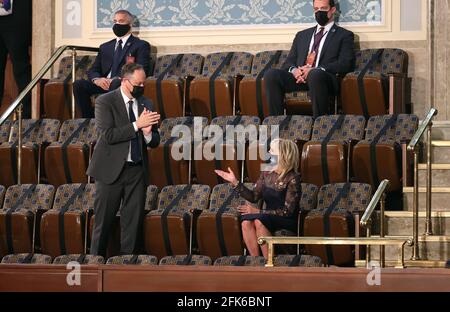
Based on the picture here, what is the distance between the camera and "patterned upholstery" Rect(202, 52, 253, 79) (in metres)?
7.27

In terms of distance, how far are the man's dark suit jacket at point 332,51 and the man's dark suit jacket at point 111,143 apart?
1.25 meters

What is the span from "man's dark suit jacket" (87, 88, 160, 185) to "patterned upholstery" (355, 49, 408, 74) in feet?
5.02

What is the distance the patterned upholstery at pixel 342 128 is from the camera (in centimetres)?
632

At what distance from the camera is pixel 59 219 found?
20.1ft

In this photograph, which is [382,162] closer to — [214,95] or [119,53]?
[214,95]

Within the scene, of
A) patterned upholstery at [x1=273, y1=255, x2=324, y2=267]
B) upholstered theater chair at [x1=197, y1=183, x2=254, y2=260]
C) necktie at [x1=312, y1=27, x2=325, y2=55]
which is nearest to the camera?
patterned upholstery at [x1=273, y1=255, x2=324, y2=267]

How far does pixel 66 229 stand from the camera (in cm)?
612

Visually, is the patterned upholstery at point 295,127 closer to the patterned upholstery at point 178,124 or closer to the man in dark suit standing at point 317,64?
the man in dark suit standing at point 317,64

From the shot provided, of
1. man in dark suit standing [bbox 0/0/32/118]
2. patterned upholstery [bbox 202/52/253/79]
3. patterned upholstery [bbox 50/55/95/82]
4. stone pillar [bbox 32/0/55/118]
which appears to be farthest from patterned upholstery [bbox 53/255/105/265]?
stone pillar [bbox 32/0/55/118]

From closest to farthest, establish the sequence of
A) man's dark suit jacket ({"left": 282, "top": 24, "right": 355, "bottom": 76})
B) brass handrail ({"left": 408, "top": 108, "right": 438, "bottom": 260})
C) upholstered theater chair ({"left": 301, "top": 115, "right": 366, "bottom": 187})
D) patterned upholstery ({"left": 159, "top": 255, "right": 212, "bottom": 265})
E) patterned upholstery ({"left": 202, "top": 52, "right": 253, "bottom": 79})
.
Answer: patterned upholstery ({"left": 159, "top": 255, "right": 212, "bottom": 265})
brass handrail ({"left": 408, "top": 108, "right": 438, "bottom": 260})
upholstered theater chair ({"left": 301, "top": 115, "right": 366, "bottom": 187})
man's dark suit jacket ({"left": 282, "top": 24, "right": 355, "bottom": 76})
patterned upholstery ({"left": 202, "top": 52, "right": 253, "bottom": 79})

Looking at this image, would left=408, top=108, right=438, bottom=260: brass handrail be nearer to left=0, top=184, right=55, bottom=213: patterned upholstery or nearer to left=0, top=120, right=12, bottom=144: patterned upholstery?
left=0, top=184, right=55, bottom=213: patterned upholstery

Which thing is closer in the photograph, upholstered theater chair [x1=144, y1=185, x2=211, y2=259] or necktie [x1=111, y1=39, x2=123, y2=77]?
upholstered theater chair [x1=144, y1=185, x2=211, y2=259]
